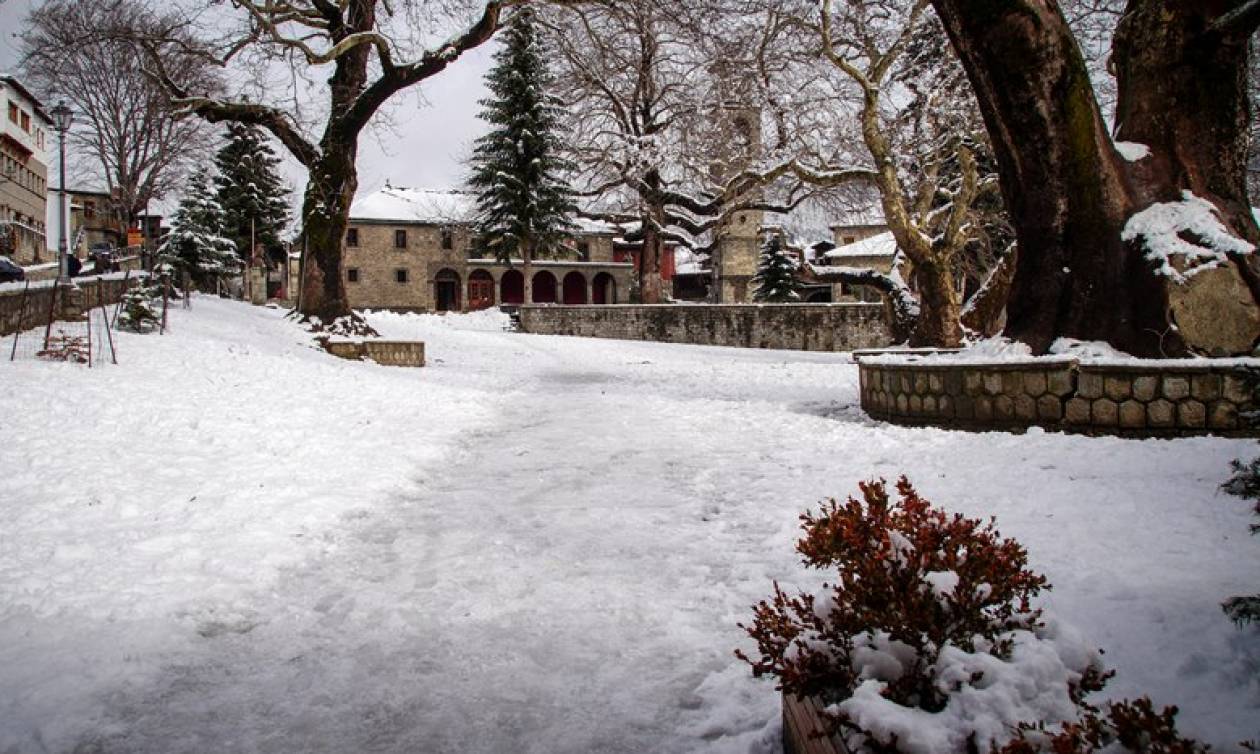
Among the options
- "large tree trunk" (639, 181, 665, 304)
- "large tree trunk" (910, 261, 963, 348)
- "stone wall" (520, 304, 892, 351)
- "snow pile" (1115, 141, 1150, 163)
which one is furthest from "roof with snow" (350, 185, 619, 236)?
"snow pile" (1115, 141, 1150, 163)

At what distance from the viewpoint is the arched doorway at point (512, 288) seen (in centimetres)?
5503

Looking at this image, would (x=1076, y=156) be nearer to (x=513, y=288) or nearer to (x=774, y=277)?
(x=774, y=277)

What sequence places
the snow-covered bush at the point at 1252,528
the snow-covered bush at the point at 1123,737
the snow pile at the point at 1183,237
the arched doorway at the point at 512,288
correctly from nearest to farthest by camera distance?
the snow-covered bush at the point at 1123,737 → the snow-covered bush at the point at 1252,528 → the snow pile at the point at 1183,237 → the arched doorway at the point at 512,288

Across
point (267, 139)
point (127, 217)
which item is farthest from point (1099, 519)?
point (267, 139)

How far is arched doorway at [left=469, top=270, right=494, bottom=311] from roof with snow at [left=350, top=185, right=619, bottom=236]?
4.63 metres

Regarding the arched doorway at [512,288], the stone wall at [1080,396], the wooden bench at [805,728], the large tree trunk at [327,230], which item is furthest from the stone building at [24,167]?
the wooden bench at [805,728]

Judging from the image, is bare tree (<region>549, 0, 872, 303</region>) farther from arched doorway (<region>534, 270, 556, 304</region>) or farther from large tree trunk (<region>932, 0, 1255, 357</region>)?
arched doorway (<region>534, 270, 556, 304</region>)

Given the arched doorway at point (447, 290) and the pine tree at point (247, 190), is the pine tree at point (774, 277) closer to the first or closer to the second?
the arched doorway at point (447, 290)

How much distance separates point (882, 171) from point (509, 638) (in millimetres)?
13152

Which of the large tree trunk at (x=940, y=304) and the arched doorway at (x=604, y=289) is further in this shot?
the arched doorway at (x=604, y=289)

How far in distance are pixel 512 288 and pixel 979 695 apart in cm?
5537

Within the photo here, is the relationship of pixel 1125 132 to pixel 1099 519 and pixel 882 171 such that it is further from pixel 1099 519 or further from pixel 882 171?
pixel 882 171

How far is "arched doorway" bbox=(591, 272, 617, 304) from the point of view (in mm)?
55500

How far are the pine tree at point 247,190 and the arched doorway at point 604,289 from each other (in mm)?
21715
